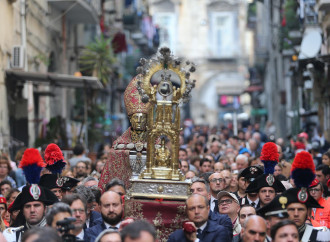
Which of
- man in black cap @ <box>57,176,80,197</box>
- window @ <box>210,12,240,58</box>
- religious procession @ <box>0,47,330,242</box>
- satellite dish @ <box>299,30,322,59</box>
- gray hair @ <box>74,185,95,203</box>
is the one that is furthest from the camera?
window @ <box>210,12,240,58</box>

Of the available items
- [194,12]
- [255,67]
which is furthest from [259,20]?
[194,12]

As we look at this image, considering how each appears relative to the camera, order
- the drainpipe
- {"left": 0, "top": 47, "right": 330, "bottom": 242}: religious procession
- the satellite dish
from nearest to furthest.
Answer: {"left": 0, "top": 47, "right": 330, "bottom": 242}: religious procession
the drainpipe
the satellite dish

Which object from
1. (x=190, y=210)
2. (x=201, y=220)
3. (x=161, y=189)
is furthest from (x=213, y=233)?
(x=161, y=189)

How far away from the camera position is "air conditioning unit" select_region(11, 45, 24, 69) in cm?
2131

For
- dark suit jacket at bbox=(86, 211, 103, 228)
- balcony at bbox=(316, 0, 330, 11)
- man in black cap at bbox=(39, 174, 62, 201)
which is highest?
balcony at bbox=(316, 0, 330, 11)

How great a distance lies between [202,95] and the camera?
66.2 m

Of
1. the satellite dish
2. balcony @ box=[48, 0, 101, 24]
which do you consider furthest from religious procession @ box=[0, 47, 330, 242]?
balcony @ box=[48, 0, 101, 24]

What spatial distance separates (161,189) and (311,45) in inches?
611

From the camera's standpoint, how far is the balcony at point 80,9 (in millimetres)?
26844

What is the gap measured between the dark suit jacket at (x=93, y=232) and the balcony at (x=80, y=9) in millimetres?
18327

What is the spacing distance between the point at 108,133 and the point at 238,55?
37.7 meters

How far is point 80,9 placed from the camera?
92.1ft

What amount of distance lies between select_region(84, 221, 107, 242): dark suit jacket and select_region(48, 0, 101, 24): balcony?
18327 millimetres

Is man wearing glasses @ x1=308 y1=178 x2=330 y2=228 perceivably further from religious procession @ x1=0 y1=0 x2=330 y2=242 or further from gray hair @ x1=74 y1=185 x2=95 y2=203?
gray hair @ x1=74 y1=185 x2=95 y2=203
